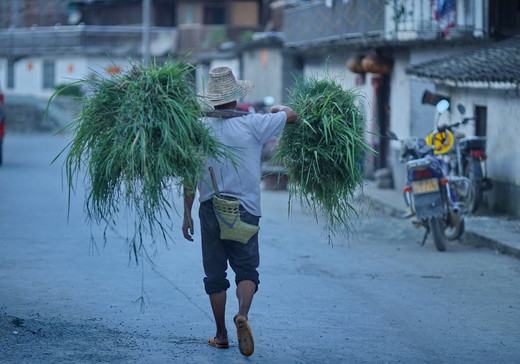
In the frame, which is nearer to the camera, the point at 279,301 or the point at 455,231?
the point at 279,301

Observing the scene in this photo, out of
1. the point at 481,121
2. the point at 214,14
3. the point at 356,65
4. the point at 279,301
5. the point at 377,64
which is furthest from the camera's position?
the point at 214,14

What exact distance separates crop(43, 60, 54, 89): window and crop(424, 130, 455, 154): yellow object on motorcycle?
38.8 metres

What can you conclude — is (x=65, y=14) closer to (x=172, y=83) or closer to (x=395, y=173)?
(x=395, y=173)

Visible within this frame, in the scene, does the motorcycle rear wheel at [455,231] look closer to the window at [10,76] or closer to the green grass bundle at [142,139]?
the green grass bundle at [142,139]

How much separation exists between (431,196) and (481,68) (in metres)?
2.99

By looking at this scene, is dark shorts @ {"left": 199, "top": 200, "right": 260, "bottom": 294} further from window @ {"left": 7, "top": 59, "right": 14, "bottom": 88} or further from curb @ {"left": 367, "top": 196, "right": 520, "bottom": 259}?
window @ {"left": 7, "top": 59, "right": 14, "bottom": 88}

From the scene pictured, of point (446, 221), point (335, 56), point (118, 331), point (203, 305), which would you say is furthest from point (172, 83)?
point (335, 56)

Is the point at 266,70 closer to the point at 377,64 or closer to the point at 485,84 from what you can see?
the point at 377,64

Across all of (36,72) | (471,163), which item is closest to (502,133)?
(471,163)

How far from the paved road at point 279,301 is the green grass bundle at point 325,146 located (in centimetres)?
90

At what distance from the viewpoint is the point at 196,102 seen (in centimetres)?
526

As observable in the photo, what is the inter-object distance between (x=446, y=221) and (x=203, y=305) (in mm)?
4658

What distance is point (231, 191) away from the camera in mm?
5430

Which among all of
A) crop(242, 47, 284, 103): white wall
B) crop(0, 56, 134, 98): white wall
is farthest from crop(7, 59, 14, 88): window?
crop(242, 47, 284, 103): white wall
